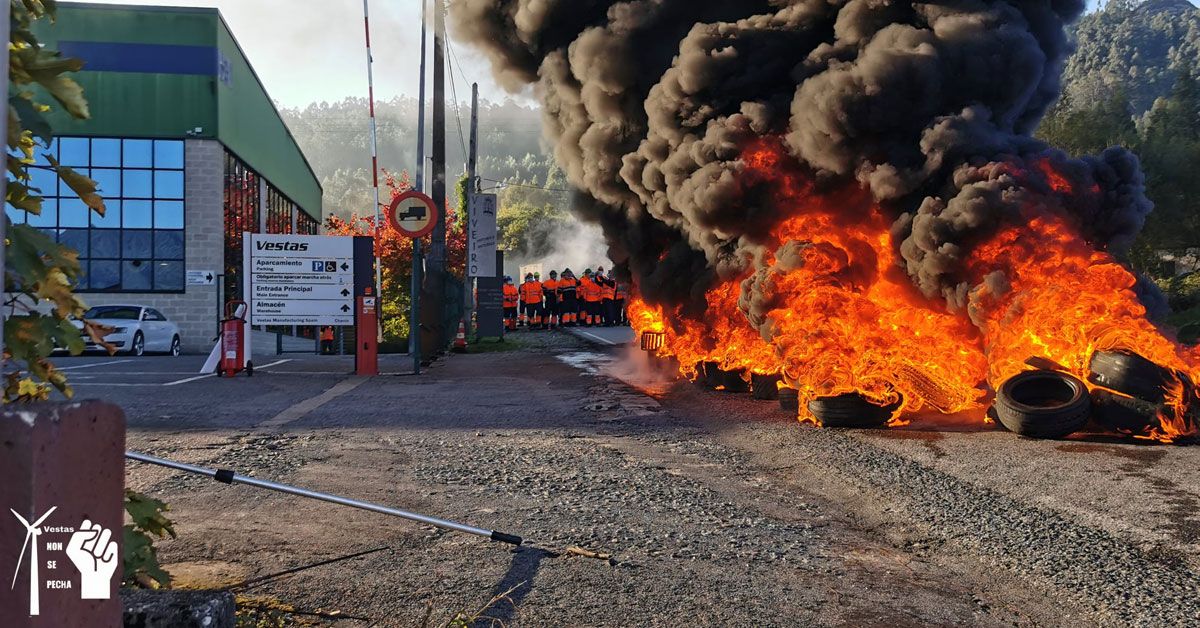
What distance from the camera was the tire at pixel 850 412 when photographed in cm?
832

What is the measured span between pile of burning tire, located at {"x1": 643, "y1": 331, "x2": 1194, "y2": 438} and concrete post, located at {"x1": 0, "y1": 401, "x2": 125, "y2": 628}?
23.2 ft

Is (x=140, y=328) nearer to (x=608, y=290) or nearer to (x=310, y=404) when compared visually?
(x=310, y=404)

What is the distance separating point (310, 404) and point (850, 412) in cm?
577

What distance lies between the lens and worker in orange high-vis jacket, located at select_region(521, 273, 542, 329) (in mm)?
31547

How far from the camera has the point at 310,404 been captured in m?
10.3

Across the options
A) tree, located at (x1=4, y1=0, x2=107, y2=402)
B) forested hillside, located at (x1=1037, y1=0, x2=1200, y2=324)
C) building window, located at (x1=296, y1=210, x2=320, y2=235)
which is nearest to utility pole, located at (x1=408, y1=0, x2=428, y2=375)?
tree, located at (x1=4, y1=0, x2=107, y2=402)

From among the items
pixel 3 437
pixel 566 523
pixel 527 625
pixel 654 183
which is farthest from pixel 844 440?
pixel 3 437

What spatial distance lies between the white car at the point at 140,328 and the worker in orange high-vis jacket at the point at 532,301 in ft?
39.7

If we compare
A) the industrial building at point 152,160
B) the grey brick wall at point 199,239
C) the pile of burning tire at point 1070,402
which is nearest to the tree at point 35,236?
the pile of burning tire at point 1070,402

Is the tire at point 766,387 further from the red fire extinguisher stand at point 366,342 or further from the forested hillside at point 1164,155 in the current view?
the forested hillside at point 1164,155

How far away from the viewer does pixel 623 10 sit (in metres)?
12.9

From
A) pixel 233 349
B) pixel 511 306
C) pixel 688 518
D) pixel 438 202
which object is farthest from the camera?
pixel 511 306

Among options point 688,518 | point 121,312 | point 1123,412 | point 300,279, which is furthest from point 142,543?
point 121,312

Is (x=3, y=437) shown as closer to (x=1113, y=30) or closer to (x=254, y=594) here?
(x=254, y=594)
